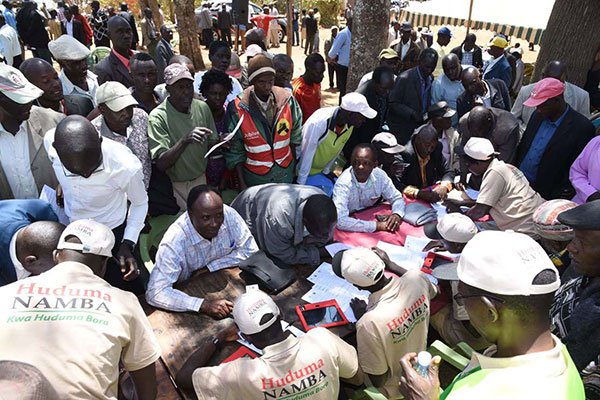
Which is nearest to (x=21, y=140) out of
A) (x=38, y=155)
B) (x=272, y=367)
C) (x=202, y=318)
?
(x=38, y=155)

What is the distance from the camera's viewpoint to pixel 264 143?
3.55 metres

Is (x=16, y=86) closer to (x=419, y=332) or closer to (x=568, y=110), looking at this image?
(x=419, y=332)

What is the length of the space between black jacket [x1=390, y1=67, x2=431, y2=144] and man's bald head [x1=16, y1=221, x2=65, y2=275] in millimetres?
3803

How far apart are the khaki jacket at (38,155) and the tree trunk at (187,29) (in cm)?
712

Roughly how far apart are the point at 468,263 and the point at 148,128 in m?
2.60

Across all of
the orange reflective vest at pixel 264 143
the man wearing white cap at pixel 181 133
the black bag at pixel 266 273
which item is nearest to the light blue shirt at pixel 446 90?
the orange reflective vest at pixel 264 143

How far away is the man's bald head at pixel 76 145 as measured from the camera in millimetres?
2182

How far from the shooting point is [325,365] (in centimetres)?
183

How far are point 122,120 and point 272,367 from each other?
6.66ft

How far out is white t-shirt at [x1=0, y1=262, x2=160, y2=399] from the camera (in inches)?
53.2

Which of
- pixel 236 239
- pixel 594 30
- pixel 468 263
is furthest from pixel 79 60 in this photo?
pixel 594 30

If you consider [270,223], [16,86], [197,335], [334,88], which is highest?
[16,86]

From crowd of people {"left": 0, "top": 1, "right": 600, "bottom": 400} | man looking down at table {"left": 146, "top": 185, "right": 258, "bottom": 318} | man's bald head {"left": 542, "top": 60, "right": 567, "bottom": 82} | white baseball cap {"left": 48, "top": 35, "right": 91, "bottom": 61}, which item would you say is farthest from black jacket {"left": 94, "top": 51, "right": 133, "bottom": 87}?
man's bald head {"left": 542, "top": 60, "right": 567, "bottom": 82}

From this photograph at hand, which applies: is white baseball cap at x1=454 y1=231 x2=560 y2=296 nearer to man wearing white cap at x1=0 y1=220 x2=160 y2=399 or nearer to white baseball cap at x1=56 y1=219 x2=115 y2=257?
man wearing white cap at x1=0 y1=220 x2=160 y2=399
